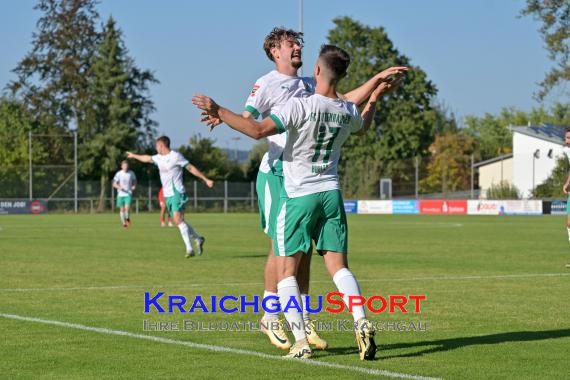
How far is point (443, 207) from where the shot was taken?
195ft

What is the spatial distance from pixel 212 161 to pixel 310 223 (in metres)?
74.4

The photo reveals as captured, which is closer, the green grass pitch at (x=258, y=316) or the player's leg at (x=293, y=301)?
the green grass pitch at (x=258, y=316)

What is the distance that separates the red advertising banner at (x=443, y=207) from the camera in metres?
58.9

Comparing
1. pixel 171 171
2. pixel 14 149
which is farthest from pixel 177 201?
pixel 14 149

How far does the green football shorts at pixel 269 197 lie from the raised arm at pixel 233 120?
1289 millimetres

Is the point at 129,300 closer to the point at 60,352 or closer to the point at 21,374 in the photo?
the point at 60,352

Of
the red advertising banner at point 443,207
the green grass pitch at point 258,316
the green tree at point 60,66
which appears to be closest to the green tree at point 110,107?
the green tree at point 60,66

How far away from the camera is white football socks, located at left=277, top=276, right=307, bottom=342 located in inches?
308

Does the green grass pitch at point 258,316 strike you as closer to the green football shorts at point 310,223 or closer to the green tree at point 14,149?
the green football shorts at point 310,223

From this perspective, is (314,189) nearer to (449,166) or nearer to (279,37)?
(279,37)

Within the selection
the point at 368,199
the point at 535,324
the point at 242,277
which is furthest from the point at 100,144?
the point at 535,324

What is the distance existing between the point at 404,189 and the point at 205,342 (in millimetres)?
58607

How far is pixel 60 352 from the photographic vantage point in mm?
8070

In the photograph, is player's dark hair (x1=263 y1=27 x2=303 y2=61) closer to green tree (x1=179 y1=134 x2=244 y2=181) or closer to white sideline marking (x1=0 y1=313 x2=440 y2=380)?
white sideline marking (x1=0 y1=313 x2=440 y2=380)
